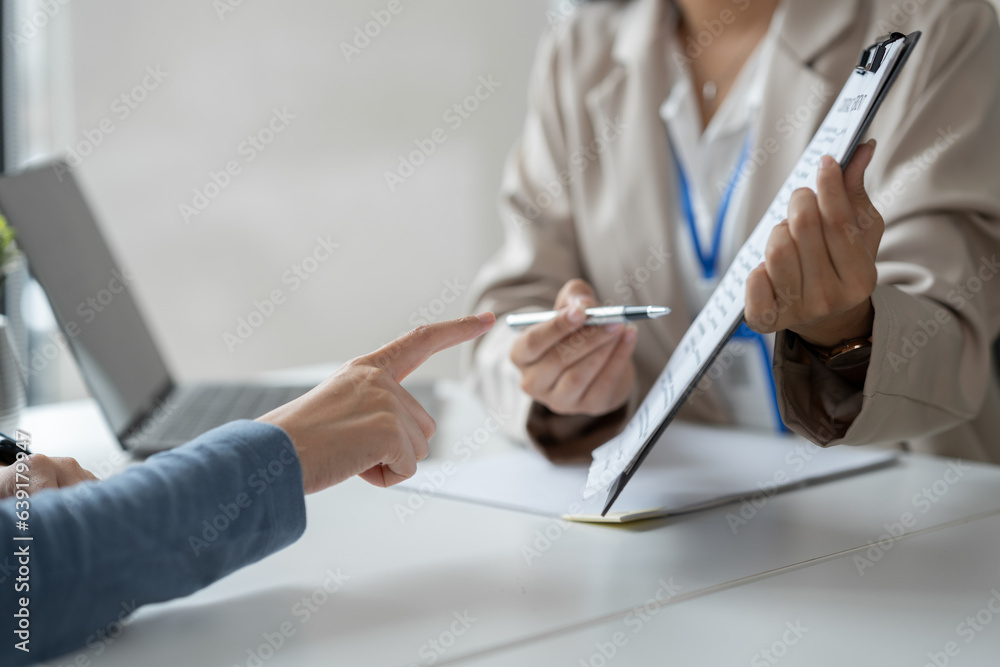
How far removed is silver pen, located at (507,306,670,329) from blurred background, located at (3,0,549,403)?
5.15 feet

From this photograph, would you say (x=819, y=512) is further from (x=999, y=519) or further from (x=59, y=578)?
(x=59, y=578)

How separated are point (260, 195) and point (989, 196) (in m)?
1.98

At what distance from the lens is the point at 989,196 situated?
80 centimetres

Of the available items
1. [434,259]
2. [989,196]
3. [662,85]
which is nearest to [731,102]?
[662,85]

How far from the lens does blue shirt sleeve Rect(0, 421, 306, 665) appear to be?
1.27 ft

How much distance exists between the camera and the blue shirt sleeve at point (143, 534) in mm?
388

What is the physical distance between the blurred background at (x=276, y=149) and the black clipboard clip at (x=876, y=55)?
1.94 m
